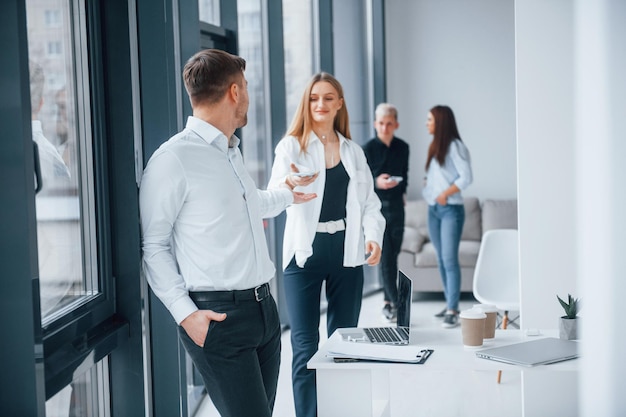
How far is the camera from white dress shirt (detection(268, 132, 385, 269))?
3469 mm

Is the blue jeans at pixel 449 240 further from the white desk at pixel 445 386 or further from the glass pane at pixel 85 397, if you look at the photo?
the glass pane at pixel 85 397

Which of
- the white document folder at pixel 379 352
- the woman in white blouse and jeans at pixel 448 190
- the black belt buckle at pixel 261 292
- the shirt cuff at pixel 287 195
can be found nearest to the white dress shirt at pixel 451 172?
the woman in white blouse and jeans at pixel 448 190

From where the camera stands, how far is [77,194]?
2400mm

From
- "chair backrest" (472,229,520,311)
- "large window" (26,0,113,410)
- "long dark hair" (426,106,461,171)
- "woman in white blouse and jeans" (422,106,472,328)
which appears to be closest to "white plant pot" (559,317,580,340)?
"large window" (26,0,113,410)

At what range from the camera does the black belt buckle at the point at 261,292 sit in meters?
2.26

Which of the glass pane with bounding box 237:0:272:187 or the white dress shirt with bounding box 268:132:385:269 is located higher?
the glass pane with bounding box 237:0:272:187

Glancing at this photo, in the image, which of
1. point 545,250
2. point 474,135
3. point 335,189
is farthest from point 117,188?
point 474,135

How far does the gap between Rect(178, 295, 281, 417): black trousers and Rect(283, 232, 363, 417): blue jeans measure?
1.16m

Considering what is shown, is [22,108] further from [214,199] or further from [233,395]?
[233,395]

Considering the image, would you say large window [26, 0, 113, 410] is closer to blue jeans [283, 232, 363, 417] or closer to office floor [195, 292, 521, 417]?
blue jeans [283, 232, 363, 417]

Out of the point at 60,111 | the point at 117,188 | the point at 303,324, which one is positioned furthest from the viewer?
the point at 303,324

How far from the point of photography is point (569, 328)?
2.76 m

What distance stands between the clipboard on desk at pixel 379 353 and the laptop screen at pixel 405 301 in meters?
0.14

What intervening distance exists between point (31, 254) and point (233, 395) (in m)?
0.77
